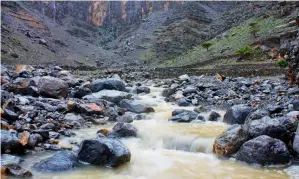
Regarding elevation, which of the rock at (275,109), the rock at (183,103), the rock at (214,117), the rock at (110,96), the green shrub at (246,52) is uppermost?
the green shrub at (246,52)

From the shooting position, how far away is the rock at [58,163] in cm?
870

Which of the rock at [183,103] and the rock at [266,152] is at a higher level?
the rock at [183,103]

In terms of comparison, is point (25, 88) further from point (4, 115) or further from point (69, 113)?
point (4, 115)

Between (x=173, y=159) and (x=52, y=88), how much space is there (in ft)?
28.4

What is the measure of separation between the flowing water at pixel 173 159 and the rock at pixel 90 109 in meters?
1.52

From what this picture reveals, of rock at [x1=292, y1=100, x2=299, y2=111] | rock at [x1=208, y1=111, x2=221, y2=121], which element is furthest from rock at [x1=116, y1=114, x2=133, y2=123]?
rock at [x1=292, y1=100, x2=299, y2=111]

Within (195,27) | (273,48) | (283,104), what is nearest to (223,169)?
(283,104)

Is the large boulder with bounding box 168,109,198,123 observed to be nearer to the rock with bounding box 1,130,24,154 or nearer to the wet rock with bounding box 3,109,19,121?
the wet rock with bounding box 3,109,19,121

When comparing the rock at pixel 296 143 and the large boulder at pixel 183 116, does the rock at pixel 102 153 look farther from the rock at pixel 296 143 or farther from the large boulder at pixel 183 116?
the large boulder at pixel 183 116

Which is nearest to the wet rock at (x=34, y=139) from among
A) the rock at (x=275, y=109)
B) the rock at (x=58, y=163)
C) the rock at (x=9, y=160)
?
the rock at (x=9, y=160)

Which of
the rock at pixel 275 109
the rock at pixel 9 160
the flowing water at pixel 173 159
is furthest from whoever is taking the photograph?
the rock at pixel 275 109

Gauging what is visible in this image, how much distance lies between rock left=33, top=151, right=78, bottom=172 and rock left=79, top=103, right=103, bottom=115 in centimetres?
541

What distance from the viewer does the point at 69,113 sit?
14102mm

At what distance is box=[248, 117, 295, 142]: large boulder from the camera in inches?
398
